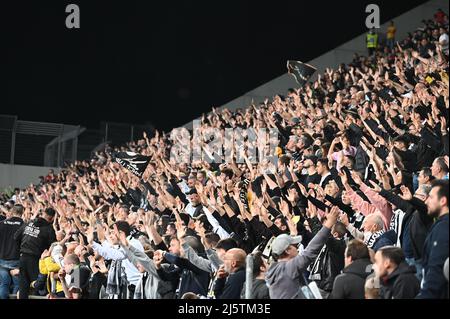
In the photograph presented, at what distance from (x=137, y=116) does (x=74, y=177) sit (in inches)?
227

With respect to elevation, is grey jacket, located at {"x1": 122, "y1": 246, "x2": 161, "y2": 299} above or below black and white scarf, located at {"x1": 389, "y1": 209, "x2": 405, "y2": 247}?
below

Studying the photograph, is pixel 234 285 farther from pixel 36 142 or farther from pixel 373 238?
pixel 36 142

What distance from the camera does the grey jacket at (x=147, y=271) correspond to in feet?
25.5

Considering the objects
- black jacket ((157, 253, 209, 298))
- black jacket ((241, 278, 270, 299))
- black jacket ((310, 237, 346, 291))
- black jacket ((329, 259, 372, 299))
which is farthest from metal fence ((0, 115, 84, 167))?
black jacket ((329, 259, 372, 299))

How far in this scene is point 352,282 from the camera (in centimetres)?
572

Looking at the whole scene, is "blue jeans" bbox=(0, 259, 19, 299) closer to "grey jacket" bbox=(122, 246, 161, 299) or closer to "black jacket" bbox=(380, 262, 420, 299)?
"grey jacket" bbox=(122, 246, 161, 299)

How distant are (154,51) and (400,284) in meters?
20.6

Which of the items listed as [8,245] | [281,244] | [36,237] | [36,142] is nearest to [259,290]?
[281,244]

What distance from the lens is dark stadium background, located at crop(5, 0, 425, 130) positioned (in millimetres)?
23219

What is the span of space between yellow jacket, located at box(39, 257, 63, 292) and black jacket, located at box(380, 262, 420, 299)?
5.31 meters

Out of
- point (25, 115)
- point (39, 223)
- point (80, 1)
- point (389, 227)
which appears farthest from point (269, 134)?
point (25, 115)

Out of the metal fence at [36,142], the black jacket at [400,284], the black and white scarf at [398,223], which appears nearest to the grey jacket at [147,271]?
the black and white scarf at [398,223]

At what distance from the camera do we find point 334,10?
22.9 m

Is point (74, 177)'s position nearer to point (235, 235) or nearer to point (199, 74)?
point (199, 74)
